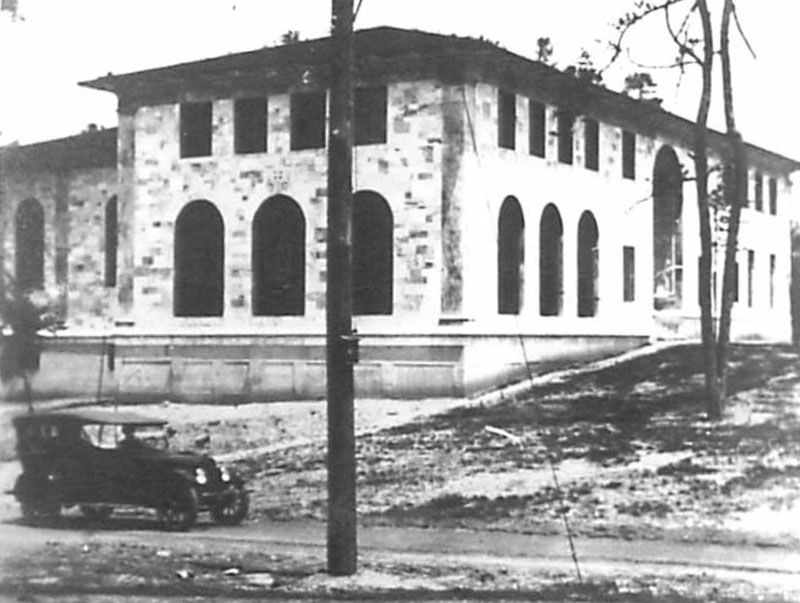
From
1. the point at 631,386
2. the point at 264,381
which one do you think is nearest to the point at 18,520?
the point at 264,381

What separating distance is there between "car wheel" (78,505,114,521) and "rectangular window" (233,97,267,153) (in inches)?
81.7

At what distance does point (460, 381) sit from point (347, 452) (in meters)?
0.72

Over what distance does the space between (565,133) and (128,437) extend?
288cm

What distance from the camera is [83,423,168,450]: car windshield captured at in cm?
735

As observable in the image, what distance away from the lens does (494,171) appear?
732cm

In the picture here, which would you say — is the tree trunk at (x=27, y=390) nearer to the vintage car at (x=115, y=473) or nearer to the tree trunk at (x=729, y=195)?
the vintage car at (x=115, y=473)

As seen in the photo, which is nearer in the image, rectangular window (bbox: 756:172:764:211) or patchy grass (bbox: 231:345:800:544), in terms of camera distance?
A: patchy grass (bbox: 231:345:800:544)

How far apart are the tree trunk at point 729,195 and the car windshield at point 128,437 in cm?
300

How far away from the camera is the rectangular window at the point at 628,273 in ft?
24.0

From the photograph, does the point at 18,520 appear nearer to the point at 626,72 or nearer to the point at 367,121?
the point at 367,121

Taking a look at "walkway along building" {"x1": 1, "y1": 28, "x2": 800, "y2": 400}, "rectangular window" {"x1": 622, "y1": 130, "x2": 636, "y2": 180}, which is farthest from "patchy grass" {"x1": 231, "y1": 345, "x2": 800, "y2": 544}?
"rectangular window" {"x1": 622, "y1": 130, "x2": 636, "y2": 180}

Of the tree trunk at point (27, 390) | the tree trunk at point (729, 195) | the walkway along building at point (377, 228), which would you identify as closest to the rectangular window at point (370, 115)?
the walkway along building at point (377, 228)

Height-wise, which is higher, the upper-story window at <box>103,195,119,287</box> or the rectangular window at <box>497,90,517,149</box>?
the rectangular window at <box>497,90,517,149</box>

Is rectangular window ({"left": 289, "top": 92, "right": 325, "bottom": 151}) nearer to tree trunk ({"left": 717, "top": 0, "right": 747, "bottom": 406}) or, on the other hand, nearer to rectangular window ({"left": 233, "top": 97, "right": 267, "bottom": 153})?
rectangular window ({"left": 233, "top": 97, "right": 267, "bottom": 153})
